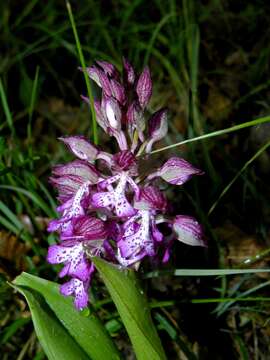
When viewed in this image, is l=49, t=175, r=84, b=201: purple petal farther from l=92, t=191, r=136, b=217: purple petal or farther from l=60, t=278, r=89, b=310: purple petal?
l=60, t=278, r=89, b=310: purple petal

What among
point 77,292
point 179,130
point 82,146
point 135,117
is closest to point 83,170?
point 82,146

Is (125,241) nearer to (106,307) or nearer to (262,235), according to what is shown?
(106,307)

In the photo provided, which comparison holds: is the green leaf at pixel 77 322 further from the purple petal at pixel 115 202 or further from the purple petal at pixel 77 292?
the purple petal at pixel 115 202

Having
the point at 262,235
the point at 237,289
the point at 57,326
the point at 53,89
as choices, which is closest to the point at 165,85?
the point at 53,89

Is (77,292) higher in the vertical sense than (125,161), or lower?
lower

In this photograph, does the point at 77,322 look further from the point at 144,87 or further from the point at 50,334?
the point at 144,87

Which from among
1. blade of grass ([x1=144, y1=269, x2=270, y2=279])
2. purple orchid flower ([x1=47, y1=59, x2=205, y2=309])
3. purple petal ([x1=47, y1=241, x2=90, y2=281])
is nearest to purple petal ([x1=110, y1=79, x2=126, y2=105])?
purple orchid flower ([x1=47, y1=59, x2=205, y2=309])
